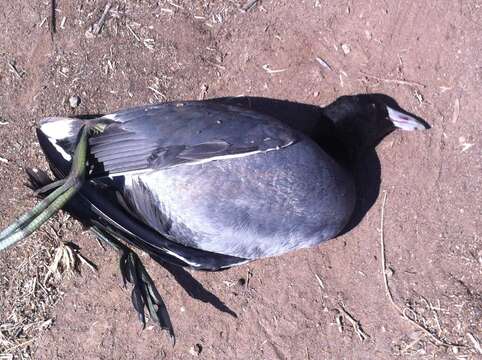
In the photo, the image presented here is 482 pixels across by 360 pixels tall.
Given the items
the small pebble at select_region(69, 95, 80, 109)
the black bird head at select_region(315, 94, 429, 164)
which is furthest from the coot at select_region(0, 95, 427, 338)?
the small pebble at select_region(69, 95, 80, 109)

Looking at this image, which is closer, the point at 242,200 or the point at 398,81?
the point at 242,200

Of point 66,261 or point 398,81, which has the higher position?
point 398,81

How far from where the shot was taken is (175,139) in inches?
105

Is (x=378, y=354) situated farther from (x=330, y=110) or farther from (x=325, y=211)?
(x=330, y=110)

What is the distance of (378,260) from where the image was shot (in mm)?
3436

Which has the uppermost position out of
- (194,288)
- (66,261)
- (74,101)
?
(74,101)

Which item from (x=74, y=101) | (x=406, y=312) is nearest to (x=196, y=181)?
(x=74, y=101)

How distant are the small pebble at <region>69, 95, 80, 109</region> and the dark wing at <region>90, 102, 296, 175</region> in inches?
29.6

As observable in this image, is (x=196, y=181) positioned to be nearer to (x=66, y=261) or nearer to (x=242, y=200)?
(x=242, y=200)

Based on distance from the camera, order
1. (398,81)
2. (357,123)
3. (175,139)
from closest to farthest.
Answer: (175,139)
(357,123)
(398,81)

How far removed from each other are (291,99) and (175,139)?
101 cm

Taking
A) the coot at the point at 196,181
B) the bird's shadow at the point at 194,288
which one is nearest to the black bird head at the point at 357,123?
the coot at the point at 196,181

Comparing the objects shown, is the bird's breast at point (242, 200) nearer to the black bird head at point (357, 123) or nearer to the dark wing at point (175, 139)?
the dark wing at point (175, 139)

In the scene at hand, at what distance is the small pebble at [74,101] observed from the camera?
11.4 feet
